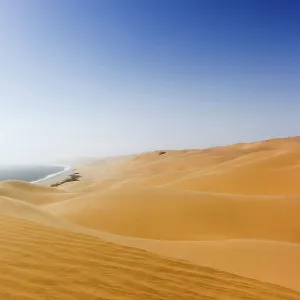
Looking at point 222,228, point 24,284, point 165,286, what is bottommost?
point 222,228

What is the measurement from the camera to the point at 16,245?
4719 millimetres

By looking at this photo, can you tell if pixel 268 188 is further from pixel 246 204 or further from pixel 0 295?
pixel 0 295

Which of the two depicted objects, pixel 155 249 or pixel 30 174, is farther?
pixel 30 174

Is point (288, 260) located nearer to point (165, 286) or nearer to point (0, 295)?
point (165, 286)

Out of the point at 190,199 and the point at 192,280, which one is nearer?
the point at 192,280

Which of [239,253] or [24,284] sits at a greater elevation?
[24,284]

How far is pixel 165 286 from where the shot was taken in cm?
379

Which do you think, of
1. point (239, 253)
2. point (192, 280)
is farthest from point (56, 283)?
point (239, 253)

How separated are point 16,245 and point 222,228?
6229 millimetres

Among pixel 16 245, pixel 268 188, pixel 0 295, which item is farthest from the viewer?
pixel 268 188

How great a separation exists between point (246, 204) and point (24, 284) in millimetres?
8827

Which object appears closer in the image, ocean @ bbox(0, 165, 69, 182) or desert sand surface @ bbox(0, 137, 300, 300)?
desert sand surface @ bbox(0, 137, 300, 300)

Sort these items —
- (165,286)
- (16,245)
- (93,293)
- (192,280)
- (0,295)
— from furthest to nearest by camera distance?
(16,245) → (192,280) → (165,286) → (93,293) → (0,295)

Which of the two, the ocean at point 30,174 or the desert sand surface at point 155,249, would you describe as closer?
the desert sand surface at point 155,249
